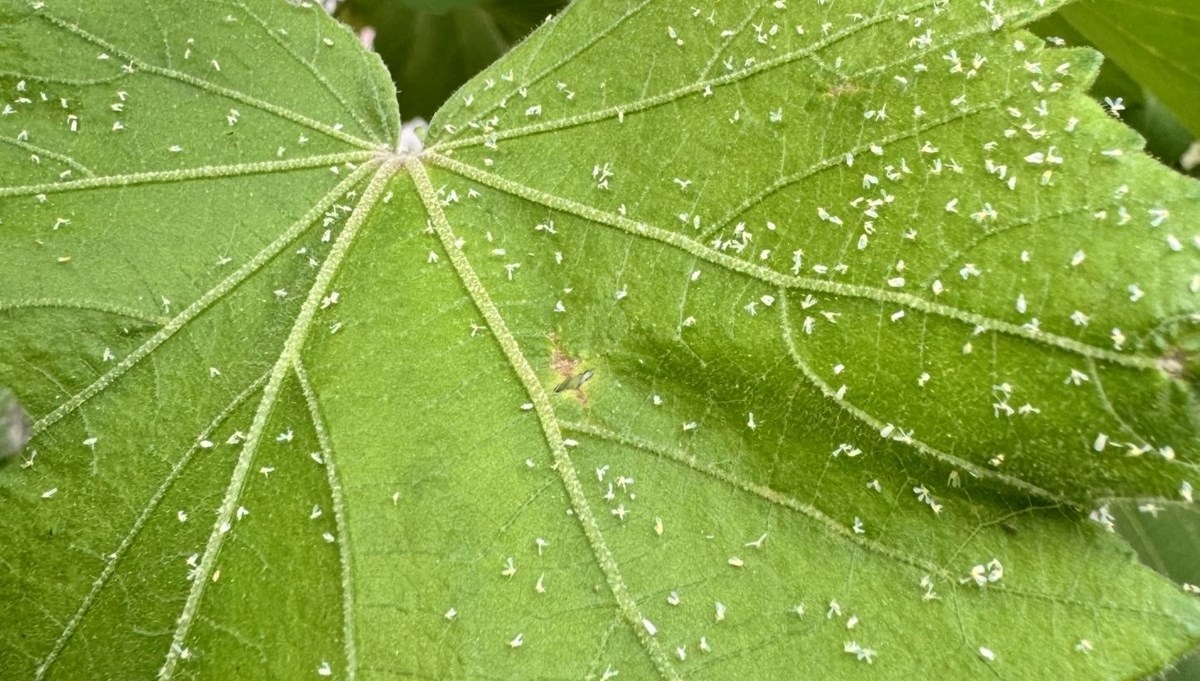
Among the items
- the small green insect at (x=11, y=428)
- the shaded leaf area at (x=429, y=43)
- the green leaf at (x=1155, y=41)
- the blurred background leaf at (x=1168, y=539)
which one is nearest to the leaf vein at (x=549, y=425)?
the small green insect at (x=11, y=428)

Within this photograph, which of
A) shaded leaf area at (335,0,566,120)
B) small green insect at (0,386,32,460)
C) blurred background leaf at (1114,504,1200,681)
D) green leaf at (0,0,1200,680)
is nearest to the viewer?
green leaf at (0,0,1200,680)

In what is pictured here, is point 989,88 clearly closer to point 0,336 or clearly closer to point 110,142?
point 110,142

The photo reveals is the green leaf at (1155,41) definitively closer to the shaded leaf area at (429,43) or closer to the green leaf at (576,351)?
the green leaf at (576,351)

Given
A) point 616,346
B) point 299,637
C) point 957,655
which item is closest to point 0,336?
point 299,637

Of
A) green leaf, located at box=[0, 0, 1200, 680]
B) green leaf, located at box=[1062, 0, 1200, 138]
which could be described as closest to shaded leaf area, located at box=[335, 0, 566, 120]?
green leaf, located at box=[0, 0, 1200, 680]

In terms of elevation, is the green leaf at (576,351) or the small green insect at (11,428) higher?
the small green insect at (11,428)

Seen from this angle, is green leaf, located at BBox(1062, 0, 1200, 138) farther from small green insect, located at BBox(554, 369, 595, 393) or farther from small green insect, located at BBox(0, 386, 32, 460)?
small green insect, located at BBox(0, 386, 32, 460)
